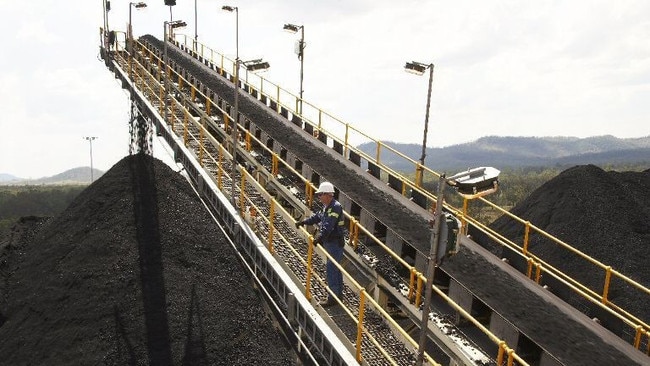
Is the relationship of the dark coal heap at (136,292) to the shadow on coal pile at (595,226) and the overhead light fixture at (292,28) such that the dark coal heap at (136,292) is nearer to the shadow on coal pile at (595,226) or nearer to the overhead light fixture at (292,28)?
the shadow on coal pile at (595,226)

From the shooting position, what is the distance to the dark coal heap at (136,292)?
10.8m

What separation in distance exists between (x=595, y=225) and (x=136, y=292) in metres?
14.1

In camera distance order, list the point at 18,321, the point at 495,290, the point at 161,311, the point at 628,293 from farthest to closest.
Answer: the point at 628,293
the point at 18,321
the point at 161,311
the point at 495,290

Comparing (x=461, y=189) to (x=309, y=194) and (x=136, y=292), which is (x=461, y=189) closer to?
(x=309, y=194)

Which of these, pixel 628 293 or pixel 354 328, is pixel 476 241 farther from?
pixel 628 293

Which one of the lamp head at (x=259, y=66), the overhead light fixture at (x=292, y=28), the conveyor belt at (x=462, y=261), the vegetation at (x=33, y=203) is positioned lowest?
the vegetation at (x=33, y=203)

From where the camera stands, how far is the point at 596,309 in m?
9.32

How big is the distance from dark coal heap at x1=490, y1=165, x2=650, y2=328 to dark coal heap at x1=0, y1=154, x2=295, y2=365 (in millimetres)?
6736

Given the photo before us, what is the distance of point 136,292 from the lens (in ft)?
38.8

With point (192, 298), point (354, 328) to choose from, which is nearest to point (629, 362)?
point (354, 328)

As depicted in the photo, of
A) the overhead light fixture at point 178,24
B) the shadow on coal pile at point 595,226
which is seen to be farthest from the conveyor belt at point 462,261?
the overhead light fixture at point 178,24

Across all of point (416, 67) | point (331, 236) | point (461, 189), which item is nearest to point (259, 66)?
point (416, 67)

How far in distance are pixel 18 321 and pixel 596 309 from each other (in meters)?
12.6

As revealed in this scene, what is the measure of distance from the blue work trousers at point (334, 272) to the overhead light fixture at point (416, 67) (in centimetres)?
913
